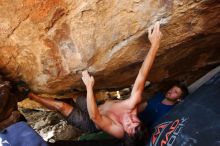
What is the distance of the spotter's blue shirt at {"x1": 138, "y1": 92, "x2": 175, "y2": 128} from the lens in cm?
349

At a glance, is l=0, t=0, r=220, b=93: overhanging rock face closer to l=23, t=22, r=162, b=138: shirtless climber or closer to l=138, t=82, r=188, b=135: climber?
l=23, t=22, r=162, b=138: shirtless climber

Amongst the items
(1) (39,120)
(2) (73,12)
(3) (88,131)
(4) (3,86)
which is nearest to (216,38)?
(2) (73,12)

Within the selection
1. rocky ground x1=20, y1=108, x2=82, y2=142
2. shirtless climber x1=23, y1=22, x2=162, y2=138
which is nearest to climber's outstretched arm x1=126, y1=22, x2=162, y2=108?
shirtless climber x1=23, y1=22, x2=162, y2=138

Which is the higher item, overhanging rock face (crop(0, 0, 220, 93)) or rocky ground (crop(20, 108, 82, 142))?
overhanging rock face (crop(0, 0, 220, 93))

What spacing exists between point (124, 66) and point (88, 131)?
92 centimetres

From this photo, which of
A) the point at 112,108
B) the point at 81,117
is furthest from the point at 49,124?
the point at 112,108

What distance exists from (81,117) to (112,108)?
1.14 feet

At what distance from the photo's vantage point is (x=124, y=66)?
9.47 ft

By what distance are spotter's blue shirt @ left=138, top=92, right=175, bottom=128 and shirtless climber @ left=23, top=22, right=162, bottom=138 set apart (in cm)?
42

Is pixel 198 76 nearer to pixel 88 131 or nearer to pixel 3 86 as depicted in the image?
pixel 88 131

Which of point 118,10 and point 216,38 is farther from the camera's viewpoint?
point 216,38

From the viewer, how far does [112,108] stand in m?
3.19

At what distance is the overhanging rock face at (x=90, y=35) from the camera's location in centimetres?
232

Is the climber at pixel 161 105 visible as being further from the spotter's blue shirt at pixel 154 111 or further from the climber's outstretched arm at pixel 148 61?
the climber's outstretched arm at pixel 148 61
